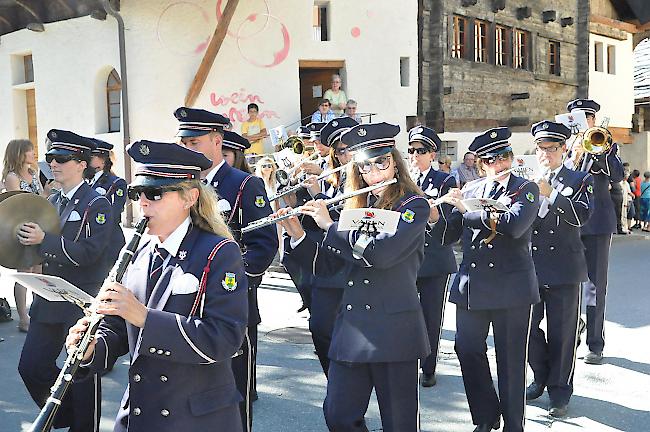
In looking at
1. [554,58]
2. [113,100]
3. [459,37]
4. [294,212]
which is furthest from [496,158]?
[554,58]

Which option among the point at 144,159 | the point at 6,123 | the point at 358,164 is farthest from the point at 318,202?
the point at 6,123

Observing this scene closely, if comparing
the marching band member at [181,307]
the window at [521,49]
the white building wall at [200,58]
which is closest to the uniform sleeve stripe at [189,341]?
the marching band member at [181,307]

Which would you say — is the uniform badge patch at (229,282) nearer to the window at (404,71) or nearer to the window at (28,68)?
the window at (404,71)

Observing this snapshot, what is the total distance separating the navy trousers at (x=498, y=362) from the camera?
4625 mm

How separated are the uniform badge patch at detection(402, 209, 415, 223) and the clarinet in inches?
54.4

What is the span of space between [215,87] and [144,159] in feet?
42.6

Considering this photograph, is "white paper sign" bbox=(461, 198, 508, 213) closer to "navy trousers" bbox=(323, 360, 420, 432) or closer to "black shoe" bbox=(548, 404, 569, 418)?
"navy trousers" bbox=(323, 360, 420, 432)

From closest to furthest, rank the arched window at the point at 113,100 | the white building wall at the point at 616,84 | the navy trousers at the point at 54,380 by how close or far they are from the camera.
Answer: the navy trousers at the point at 54,380
the arched window at the point at 113,100
the white building wall at the point at 616,84

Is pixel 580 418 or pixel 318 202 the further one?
pixel 580 418

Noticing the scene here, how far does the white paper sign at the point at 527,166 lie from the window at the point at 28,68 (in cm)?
1540

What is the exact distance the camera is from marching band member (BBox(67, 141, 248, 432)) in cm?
259

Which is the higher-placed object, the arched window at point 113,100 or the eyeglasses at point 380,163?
the arched window at point 113,100

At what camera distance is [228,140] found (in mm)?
5078

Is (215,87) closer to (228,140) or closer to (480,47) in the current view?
(480,47)
